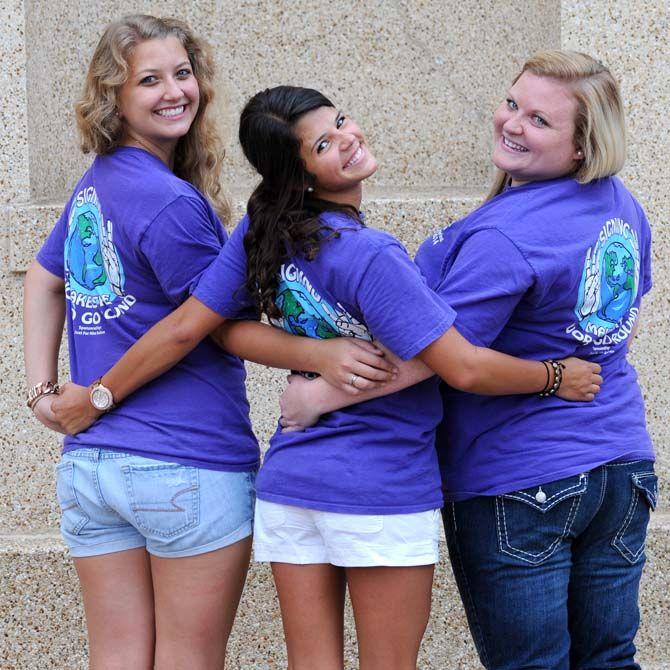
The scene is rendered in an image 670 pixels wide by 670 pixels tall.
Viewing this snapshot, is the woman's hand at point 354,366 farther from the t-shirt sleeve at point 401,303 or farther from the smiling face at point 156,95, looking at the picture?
the smiling face at point 156,95

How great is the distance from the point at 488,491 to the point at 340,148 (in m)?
0.79

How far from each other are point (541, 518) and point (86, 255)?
1147 millimetres

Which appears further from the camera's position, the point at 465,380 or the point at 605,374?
the point at 605,374

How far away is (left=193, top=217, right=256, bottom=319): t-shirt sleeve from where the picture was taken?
7.12ft

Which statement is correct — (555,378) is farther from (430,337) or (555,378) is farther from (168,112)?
(168,112)

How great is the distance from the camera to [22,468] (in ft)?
11.9

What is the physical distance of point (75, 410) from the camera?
230 cm

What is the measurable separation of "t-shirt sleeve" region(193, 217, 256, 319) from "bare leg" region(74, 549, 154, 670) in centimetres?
60

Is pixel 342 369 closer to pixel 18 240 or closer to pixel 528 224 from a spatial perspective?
pixel 528 224

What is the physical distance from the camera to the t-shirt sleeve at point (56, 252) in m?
2.48

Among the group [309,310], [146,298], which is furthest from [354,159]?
[146,298]

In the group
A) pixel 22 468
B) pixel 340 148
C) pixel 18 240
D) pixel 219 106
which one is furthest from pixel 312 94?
pixel 22 468

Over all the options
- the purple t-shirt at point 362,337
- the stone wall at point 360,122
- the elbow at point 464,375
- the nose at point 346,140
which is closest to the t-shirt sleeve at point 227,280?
the purple t-shirt at point 362,337

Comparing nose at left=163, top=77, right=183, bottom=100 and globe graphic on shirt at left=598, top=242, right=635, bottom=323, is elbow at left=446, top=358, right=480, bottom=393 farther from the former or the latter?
nose at left=163, top=77, right=183, bottom=100
